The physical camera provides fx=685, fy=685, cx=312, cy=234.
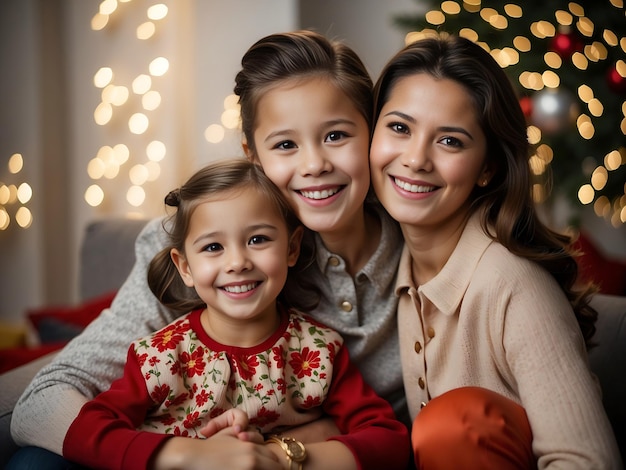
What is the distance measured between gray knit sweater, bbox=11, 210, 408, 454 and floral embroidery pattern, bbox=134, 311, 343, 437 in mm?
137

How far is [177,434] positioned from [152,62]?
266 centimetres

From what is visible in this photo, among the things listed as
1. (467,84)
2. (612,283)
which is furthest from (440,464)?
(612,283)

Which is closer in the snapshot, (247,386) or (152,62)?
(247,386)

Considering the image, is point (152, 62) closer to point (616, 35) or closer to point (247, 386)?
point (616, 35)

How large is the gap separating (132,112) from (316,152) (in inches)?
98.0

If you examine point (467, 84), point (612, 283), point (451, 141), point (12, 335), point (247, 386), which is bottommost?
Answer: point (12, 335)

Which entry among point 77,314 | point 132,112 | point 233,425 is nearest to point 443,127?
point 233,425

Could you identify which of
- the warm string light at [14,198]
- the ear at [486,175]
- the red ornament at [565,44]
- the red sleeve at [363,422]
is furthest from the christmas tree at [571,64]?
the warm string light at [14,198]

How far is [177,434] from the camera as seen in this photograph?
1.38 metres

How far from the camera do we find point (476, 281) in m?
1.42

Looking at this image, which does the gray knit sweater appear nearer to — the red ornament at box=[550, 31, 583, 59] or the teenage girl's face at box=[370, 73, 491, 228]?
the teenage girl's face at box=[370, 73, 491, 228]

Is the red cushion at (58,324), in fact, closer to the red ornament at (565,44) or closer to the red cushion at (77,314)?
the red cushion at (77,314)

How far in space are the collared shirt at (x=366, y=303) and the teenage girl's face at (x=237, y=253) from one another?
19 centimetres

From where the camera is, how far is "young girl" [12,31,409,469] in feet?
4.87
